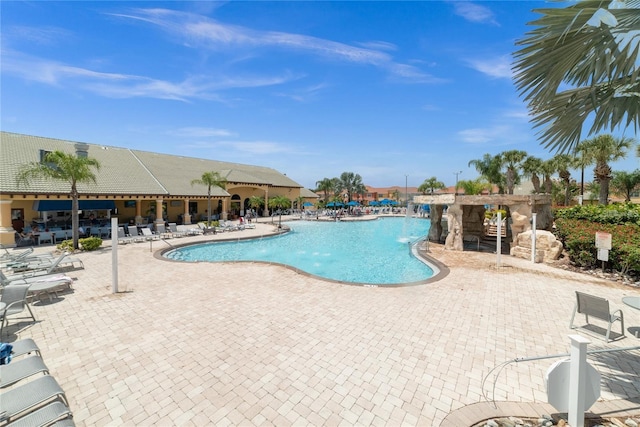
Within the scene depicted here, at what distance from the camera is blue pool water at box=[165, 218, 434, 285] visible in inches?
478

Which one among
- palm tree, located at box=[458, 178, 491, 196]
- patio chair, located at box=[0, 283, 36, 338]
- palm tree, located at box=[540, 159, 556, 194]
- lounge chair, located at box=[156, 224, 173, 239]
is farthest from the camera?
palm tree, located at box=[458, 178, 491, 196]

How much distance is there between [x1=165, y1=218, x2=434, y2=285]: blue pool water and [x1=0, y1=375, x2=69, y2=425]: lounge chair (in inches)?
323

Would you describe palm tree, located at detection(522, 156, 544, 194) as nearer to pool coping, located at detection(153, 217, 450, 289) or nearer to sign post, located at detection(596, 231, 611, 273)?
pool coping, located at detection(153, 217, 450, 289)

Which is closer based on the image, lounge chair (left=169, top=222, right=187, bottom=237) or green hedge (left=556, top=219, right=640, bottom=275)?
green hedge (left=556, top=219, right=640, bottom=275)

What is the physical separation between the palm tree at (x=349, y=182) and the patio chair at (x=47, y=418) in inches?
2603

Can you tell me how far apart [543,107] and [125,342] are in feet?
28.2

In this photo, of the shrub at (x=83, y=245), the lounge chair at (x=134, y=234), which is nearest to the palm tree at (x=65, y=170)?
the shrub at (x=83, y=245)

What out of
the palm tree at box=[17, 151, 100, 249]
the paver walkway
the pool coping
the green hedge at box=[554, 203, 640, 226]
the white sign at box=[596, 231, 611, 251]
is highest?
the palm tree at box=[17, 151, 100, 249]

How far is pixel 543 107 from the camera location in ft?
15.0

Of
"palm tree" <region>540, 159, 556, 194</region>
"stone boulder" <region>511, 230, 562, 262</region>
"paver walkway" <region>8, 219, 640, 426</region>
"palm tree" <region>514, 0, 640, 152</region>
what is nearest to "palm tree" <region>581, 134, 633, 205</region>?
"palm tree" <region>540, 159, 556, 194</region>

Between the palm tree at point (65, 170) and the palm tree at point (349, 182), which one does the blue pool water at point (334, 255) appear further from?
the palm tree at point (349, 182)

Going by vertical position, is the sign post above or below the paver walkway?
above

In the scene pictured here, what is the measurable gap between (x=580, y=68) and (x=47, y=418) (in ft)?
26.4

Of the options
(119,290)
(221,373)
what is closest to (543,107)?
(221,373)
